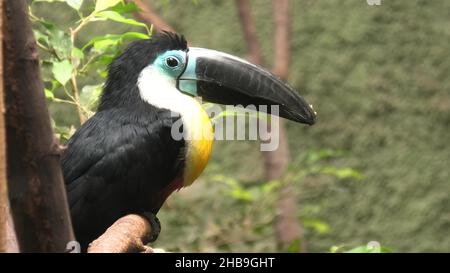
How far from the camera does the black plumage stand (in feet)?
5.47

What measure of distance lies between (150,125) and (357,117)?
1.60m

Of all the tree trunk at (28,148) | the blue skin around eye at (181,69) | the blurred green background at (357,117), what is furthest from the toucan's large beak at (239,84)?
the blurred green background at (357,117)

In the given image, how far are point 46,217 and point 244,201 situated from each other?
218cm

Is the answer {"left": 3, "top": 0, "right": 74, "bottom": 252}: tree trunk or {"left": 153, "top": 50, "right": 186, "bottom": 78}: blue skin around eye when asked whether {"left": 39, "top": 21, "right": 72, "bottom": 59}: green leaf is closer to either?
{"left": 153, "top": 50, "right": 186, "bottom": 78}: blue skin around eye

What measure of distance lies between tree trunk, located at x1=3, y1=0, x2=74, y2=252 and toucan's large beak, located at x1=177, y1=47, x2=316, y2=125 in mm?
913

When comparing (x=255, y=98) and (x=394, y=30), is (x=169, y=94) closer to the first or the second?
(x=255, y=98)

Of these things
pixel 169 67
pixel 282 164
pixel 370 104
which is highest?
pixel 370 104

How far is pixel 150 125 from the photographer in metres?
1.71

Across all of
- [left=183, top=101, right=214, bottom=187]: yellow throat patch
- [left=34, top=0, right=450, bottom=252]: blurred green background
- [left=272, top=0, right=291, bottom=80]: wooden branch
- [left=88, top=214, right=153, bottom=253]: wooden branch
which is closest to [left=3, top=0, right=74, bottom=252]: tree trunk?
[left=88, top=214, right=153, bottom=253]: wooden branch

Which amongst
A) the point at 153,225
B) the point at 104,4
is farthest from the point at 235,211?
the point at 104,4

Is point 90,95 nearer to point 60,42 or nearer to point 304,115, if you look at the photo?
point 60,42
